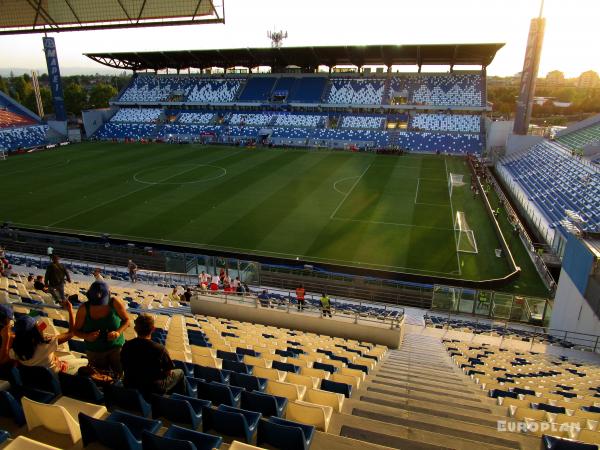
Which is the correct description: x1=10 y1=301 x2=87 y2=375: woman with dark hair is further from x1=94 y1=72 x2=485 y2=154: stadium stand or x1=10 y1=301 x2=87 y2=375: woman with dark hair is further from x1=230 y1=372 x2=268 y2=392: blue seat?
x1=94 y1=72 x2=485 y2=154: stadium stand

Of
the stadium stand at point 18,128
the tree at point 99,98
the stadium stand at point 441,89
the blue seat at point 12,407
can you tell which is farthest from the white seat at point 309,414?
the tree at point 99,98

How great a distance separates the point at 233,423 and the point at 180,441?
0.97 meters

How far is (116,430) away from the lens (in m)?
3.47

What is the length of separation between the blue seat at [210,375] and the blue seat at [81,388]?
66.7 inches

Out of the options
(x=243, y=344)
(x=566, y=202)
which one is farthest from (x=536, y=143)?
(x=243, y=344)

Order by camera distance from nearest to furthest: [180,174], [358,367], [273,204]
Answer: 1. [358,367]
2. [273,204]
3. [180,174]

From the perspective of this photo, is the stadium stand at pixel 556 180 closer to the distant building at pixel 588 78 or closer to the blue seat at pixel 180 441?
the blue seat at pixel 180 441

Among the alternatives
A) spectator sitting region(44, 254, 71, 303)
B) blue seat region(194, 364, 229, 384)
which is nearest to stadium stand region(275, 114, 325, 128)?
spectator sitting region(44, 254, 71, 303)

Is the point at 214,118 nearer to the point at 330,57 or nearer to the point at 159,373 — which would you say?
the point at 330,57

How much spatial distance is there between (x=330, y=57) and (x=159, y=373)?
64734 millimetres

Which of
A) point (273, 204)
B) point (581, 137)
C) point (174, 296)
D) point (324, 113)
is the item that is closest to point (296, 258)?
point (174, 296)

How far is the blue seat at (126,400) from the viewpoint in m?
4.26

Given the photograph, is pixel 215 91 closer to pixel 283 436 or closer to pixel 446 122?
pixel 446 122

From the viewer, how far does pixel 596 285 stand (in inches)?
522
